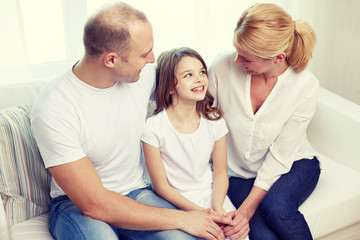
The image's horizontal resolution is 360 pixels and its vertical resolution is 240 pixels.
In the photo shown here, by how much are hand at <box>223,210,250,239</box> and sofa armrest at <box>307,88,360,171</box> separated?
664 millimetres

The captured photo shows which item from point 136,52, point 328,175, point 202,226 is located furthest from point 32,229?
point 328,175

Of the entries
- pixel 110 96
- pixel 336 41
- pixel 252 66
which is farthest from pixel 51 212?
pixel 336 41

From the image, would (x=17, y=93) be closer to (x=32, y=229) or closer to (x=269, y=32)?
(x=32, y=229)

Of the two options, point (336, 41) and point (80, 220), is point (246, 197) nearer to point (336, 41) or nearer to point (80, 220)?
point (80, 220)

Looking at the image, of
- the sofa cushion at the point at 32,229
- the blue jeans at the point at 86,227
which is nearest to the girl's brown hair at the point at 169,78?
the blue jeans at the point at 86,227

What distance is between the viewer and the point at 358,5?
2.48m

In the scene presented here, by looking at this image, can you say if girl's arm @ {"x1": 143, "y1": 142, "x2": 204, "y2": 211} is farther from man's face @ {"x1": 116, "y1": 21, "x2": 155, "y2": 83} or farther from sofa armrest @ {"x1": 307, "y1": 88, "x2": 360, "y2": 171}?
sofa armrest @ {"x1": 307, "y1": 88, "x2": 360, "y2": 171}

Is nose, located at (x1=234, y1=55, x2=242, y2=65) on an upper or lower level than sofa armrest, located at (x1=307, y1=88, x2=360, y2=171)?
upper

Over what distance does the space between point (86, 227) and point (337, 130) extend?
3.99 feet

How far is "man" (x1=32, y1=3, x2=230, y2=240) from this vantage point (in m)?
1.33

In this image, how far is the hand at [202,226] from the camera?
145cm

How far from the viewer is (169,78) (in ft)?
5.18

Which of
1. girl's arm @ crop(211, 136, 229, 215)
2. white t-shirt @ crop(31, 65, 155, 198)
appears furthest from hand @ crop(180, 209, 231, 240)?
white t-shirt @ crop(31, 65, 155, 198)

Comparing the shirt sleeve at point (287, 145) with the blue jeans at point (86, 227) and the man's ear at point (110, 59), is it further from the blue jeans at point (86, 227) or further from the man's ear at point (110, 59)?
the man's ear at point (110, 59)
